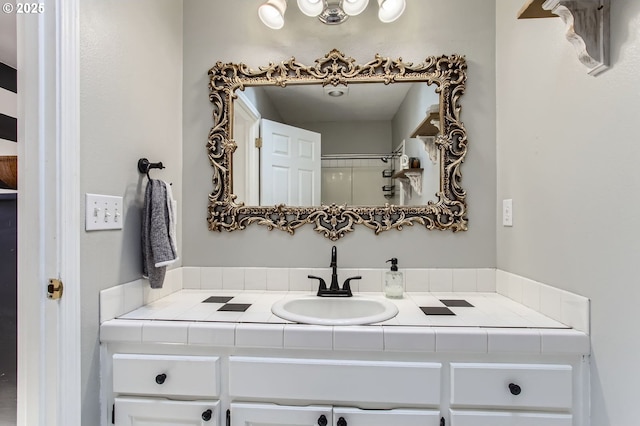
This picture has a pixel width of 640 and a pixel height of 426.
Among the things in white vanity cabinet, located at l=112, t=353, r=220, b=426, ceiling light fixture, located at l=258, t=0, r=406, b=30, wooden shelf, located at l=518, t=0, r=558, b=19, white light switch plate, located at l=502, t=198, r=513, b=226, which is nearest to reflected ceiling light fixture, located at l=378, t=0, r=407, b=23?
ceiling light fixture, located at l=258, t=0, r=406, b=30

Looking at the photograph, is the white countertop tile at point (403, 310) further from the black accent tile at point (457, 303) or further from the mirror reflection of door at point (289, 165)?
the mirror reflection of door at point (289, 165)

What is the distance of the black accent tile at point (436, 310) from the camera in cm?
113

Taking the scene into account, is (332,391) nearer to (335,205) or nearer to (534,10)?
(335,205)

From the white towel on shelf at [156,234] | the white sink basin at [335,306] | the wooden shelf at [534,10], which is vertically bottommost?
the white sink basin at [335,306]

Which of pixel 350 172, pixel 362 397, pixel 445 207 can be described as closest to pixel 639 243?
pixel 445 207

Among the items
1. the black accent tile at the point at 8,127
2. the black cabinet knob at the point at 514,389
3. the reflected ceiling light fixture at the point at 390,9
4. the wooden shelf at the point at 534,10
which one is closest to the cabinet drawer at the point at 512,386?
the black cabinet knob at the point at 514,389

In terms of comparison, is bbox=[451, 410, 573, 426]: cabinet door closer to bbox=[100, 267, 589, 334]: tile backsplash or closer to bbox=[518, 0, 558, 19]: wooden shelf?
bbox=[100, 267, 589, 334]: tile backsplash

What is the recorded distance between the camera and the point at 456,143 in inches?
57.0

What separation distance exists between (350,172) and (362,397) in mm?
937

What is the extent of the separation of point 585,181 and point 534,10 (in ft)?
1.76

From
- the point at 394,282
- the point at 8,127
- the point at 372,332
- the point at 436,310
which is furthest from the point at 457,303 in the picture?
the point at 8,127

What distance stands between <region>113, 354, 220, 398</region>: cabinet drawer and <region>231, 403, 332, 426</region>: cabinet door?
0.10 m

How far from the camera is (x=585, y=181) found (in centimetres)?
92

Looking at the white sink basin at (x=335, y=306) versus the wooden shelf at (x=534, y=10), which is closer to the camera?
the wooden shelf at (x=534, y=10)
